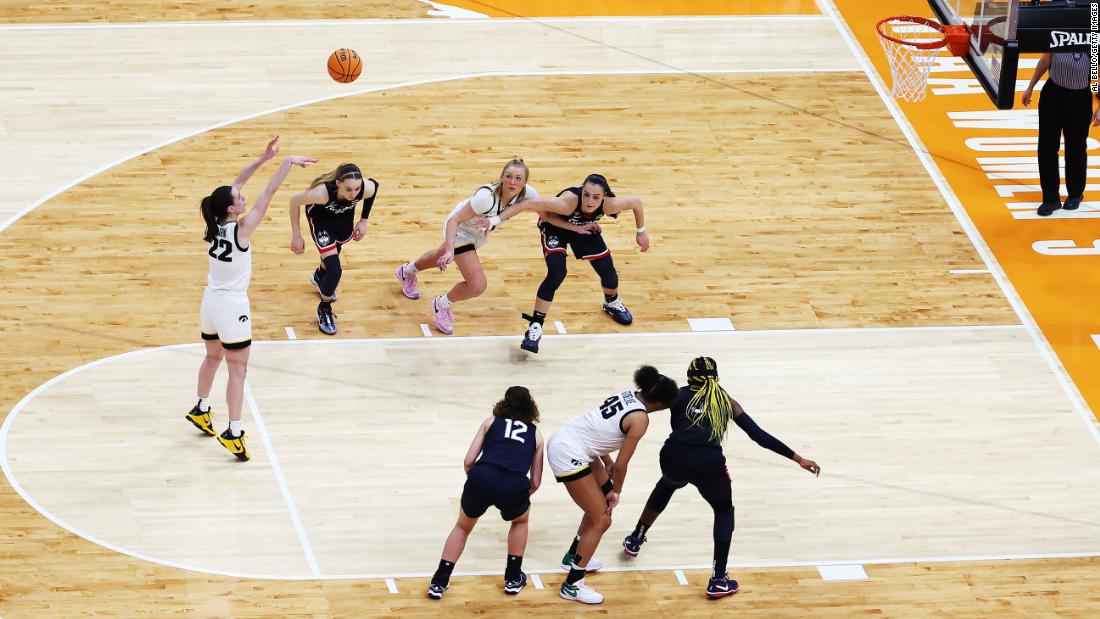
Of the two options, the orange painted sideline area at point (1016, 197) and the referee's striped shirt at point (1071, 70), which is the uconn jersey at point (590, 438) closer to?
the orange painted sideline area at point (1016, 197)

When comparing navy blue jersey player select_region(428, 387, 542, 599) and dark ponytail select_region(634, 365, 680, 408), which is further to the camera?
dark ponytail select_region(634, 365, 680, 408)

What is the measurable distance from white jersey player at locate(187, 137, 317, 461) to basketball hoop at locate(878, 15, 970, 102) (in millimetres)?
5588

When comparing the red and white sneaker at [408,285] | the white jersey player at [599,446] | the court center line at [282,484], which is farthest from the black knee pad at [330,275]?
the white jersey player at [599,446]

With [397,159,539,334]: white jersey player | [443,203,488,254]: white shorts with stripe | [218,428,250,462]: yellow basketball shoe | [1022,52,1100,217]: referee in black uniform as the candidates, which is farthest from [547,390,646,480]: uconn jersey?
[1022,52,1100,217]: referee in black uniform

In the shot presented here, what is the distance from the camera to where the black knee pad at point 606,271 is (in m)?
13.7

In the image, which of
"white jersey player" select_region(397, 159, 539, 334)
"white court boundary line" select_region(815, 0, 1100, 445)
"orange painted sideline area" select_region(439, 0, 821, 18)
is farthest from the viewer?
"orange painted sideline area" select_region(439, 0, 821, 18)

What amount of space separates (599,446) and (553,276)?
2899mm

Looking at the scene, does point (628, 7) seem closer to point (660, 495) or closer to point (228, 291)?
point (228, 291)

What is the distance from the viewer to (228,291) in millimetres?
11672

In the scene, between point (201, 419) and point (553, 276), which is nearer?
point (201, 419)

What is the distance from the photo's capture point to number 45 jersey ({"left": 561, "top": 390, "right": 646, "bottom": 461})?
10.8 meters

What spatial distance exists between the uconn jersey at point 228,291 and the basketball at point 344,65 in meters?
4.05

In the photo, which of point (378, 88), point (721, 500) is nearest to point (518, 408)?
point (721, 500)

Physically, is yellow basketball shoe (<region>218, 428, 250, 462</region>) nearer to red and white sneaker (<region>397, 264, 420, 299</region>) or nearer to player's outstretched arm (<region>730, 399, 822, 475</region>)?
red and white sneaker (<region>397, 264, 420, 299</region>)
